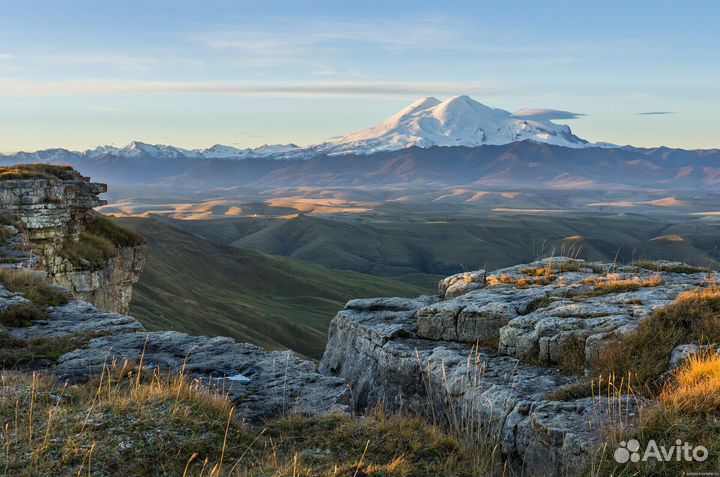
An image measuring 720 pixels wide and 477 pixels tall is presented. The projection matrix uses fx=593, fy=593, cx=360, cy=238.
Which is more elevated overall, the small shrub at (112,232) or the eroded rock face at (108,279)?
the small shrub at (112,232)

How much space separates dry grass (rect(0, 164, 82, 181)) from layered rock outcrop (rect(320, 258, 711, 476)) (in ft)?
59.6

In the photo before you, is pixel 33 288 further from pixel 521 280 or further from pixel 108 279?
pixel 521 280

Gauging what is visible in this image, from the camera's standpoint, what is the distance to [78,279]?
24.2m

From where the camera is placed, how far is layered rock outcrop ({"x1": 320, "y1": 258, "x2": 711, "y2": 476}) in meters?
7.98

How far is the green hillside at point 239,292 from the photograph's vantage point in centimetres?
6469

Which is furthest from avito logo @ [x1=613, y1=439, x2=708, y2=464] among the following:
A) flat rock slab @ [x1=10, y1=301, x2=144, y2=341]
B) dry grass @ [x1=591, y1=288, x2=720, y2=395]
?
flat rock slab @ [x1=10, y1=301, x2=144, y2=341]

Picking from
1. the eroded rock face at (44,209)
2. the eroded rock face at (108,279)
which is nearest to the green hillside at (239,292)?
the eroded rock face at (108,279)

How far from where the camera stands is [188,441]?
7070mm

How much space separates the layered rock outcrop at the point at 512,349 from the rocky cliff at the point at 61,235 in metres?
13.3

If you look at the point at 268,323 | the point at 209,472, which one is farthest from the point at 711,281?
the point at 268,323

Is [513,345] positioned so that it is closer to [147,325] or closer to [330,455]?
[330,455]

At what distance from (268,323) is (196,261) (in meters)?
54.2

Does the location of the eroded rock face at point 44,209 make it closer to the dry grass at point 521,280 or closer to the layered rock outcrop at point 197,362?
the layered rock outcrop at point 197,362

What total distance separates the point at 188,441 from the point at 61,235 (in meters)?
20.6
